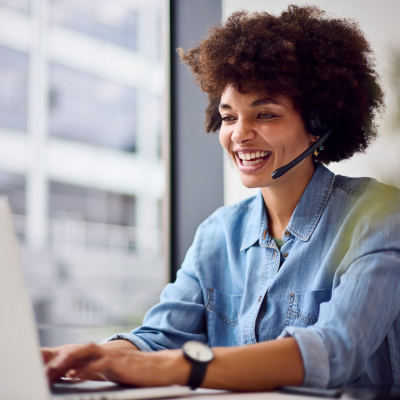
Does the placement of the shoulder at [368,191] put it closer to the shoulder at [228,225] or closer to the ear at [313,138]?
the ear at [313,138]

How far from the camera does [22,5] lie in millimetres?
3518

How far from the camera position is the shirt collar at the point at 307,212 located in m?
1.15

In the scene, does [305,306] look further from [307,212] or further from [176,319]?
[176,319]

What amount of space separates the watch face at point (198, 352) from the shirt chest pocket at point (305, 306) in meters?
0.40

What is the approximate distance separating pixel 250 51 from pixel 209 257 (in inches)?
23.6

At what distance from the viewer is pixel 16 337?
0.54m

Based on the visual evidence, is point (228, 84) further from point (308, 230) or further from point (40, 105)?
point (40, 105)

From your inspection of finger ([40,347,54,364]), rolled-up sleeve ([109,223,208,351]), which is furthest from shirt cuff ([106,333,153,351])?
finger ([40,347,54,364])

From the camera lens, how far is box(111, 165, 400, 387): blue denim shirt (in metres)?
0.81

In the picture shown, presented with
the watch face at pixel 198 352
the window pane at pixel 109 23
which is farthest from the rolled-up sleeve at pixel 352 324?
the window pane at pixel 109 23

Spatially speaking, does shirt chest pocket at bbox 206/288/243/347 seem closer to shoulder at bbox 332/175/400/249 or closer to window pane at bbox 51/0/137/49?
shoulder at bbox 332/175/400/249

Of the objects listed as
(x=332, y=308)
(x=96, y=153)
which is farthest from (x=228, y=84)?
(x=96, y=153)

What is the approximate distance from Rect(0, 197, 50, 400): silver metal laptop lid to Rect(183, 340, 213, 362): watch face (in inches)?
9.9

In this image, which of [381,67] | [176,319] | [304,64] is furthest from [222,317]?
[381,67]
